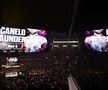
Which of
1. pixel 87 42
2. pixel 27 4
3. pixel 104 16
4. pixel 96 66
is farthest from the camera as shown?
pixel 96 66

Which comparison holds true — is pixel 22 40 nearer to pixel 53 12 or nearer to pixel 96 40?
pixel 53 12

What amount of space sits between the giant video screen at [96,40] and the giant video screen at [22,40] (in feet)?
5.72

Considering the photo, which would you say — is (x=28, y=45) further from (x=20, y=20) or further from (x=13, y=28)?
(x=20, y=20)

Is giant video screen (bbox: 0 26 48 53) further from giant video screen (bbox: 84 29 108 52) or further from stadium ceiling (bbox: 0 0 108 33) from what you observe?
giant video screen (bbox: 84 29 108 52)

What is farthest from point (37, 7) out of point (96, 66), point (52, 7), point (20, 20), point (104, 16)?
point (96, 66)

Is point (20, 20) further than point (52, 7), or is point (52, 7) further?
point (20, 20)

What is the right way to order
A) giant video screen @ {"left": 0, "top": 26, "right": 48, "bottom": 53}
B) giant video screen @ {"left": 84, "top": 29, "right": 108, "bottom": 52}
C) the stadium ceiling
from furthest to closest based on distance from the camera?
giant video screen @ {"left": 84, "top": 29, "right": 108, "bottom": 52} < giant video screen @ {"left": 0, "top": 26, "right": 48, "bottom": 53} < the stadium ceiling

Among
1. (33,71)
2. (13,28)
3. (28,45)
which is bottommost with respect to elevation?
(33,71)

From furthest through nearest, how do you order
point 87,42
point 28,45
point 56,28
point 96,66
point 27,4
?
1. point 96,66
2. point 87,42
3. point 28,45
4. point 56,28
5. point 27,4

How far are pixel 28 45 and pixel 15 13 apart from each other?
2936 millimetres

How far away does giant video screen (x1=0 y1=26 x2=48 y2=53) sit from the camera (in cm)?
761

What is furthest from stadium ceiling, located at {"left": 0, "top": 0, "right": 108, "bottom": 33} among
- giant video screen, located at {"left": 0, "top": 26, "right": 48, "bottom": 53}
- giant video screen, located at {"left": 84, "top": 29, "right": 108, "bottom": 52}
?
giant video screen, located at {"left": 84, "top": 29, "right": 108, "bottom": 52}

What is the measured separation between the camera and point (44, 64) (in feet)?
97.7

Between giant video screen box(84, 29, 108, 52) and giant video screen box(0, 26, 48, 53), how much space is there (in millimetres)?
1745
